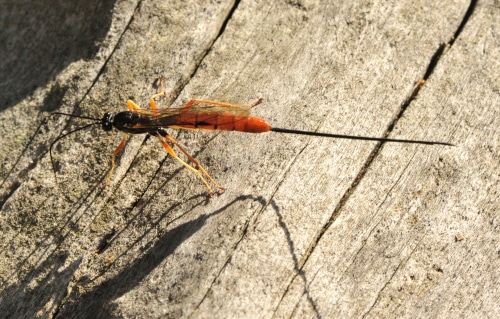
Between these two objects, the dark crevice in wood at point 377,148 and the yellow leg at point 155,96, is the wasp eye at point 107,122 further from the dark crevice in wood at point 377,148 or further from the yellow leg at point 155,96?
the dark crevice in wood at point 377,148

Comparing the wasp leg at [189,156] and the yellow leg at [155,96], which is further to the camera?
the yellow leg at [155,96]

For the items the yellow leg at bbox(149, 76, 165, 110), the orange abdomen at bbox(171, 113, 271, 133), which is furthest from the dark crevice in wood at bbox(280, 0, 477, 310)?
the yellow leg at bbox(149, 76, 165, 110)

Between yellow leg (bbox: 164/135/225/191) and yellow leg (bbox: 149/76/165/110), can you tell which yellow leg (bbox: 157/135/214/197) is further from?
yellow leg (bbox: 149/76/165/110)

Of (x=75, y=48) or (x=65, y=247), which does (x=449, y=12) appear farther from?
(x=65, y=247)

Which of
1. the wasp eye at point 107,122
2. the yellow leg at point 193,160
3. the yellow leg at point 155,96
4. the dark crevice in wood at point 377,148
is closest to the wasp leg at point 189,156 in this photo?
the yellow leg at point 193,160

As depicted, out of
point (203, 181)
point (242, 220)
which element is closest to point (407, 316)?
point (242, 220)

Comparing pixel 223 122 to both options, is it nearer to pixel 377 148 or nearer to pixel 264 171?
pixel 264 171

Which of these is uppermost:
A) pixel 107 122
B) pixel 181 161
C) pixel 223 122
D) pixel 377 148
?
pixel 377 148

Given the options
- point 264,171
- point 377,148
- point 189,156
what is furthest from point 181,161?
point 377,148
